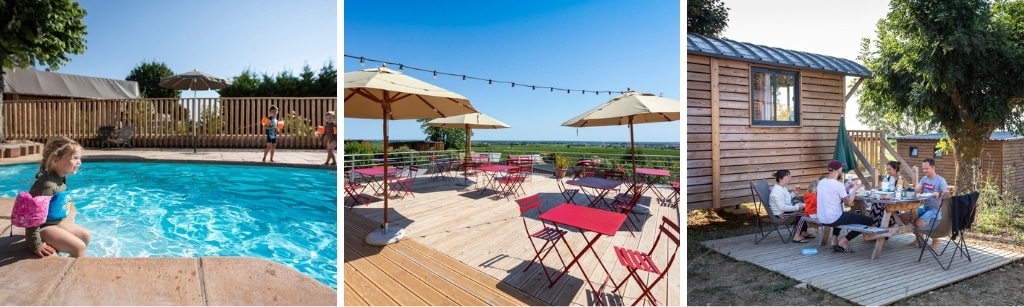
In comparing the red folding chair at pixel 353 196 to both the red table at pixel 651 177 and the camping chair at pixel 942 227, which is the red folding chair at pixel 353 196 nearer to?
the red table at pixel 651 177

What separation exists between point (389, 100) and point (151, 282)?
6.00ft

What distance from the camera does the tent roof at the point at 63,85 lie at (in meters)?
18.5

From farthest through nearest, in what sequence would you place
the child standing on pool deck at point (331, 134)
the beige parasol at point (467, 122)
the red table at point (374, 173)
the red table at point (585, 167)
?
1. the beige parasol at point (467, 122)
2. the red table at point (585, 167)
3. the child standing on pool deck at point (331, 134)
4. the red table at point (374, 173)

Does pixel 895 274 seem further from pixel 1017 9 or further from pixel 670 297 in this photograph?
pixel 1017 9

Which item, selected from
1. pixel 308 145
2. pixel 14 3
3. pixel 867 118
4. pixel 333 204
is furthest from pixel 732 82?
pixel 867 118

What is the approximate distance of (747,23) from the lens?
17.5 ft

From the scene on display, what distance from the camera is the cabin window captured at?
5965 mm

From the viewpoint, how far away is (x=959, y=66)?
7.76m

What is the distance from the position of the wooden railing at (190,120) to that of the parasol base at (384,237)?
8.16 m

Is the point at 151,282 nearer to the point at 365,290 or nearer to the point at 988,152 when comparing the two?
the point at 365,290

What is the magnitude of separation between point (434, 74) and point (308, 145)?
829cm

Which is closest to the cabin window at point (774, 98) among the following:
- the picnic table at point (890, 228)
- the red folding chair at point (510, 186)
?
the picnic table at point (890, 228)

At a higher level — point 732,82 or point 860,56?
point 860,56

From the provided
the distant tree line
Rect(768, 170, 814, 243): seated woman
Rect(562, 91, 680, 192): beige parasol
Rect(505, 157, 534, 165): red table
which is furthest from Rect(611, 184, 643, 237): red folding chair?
the distant tree line
